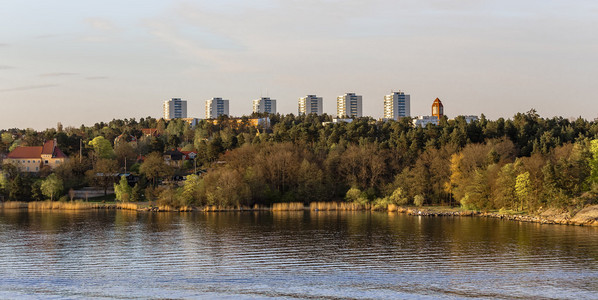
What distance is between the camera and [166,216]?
245 ft

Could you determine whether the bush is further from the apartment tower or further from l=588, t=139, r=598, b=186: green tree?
the apartment tower

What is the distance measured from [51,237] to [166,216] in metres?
21.6

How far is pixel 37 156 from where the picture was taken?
109m


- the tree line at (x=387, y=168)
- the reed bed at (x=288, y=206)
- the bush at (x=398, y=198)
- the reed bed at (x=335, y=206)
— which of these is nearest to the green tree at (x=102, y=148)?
the tree line at (x=387, y=168)

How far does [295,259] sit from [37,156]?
81780 mm

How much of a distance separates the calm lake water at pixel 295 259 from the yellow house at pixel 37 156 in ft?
144

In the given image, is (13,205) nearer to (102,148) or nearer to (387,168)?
(102,148)

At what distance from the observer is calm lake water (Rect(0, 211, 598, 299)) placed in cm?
3238

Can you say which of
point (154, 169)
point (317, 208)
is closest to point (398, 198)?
point (317, 208)

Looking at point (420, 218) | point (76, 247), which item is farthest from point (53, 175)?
point (420, 218)

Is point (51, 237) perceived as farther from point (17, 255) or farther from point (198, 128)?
point (198, 128)

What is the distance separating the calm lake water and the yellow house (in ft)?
144

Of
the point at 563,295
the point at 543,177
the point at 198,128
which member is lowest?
the point at 563,295

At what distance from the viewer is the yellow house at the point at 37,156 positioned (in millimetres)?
108062
